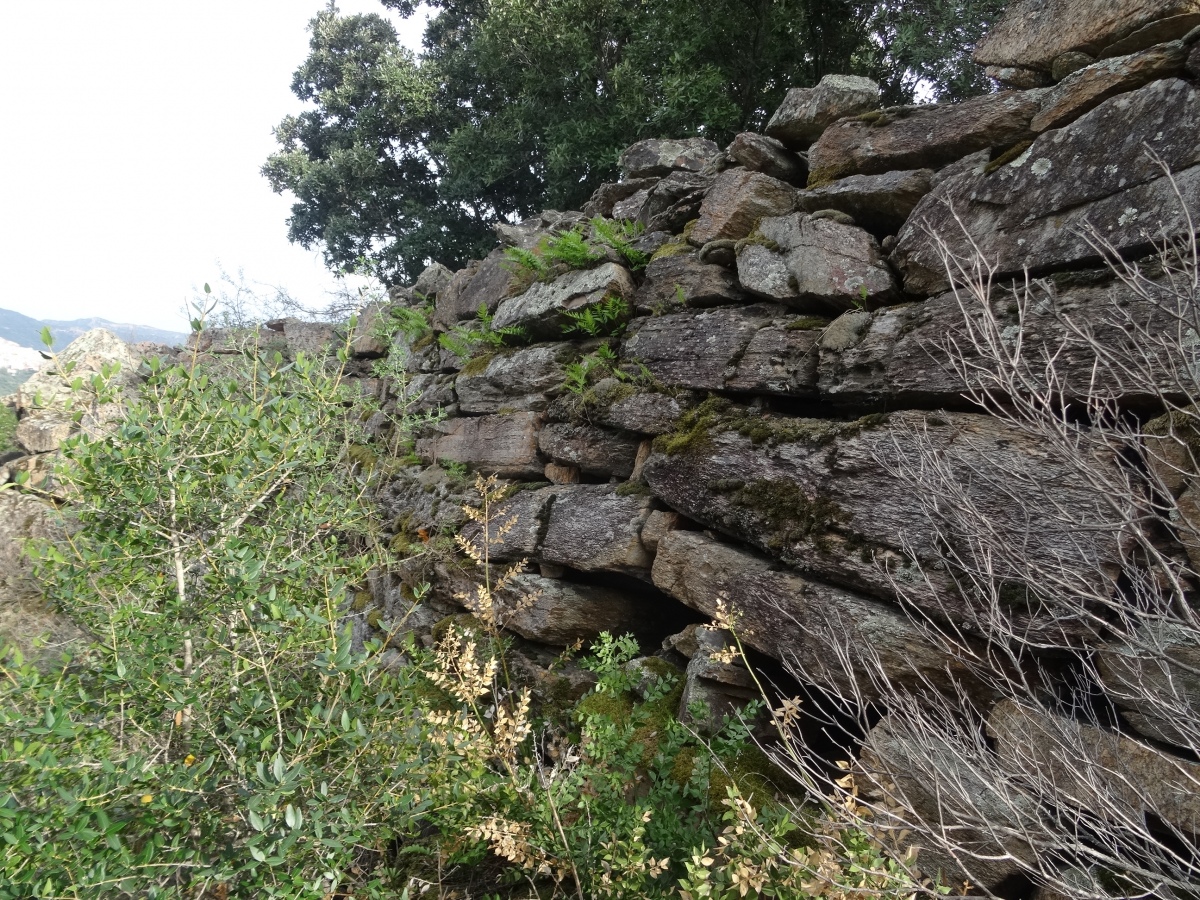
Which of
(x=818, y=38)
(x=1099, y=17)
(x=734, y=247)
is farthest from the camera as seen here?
(x=818, y=38)

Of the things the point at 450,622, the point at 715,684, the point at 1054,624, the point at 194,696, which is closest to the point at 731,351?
the point at 715,684

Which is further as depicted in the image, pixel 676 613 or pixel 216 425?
pixel 676 613

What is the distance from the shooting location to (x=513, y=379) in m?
7.62

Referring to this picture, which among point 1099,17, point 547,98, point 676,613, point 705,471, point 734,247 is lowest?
point 676,613

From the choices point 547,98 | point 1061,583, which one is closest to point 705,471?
point 1061,583

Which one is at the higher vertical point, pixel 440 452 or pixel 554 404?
pixel 554 404

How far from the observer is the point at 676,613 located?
5.96 m

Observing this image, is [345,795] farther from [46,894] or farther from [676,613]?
[676,613]

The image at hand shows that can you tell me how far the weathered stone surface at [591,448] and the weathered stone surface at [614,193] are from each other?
3.41 meters

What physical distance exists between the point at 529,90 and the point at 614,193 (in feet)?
21.1

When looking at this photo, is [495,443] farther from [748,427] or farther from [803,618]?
[803,618]

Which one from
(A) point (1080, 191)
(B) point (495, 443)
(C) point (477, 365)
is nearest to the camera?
(A) point (1080, 191)

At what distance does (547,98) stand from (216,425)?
12.2 metres

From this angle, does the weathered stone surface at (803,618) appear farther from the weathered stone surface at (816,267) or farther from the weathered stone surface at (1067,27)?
the weathered stone surface at (1067,27)
